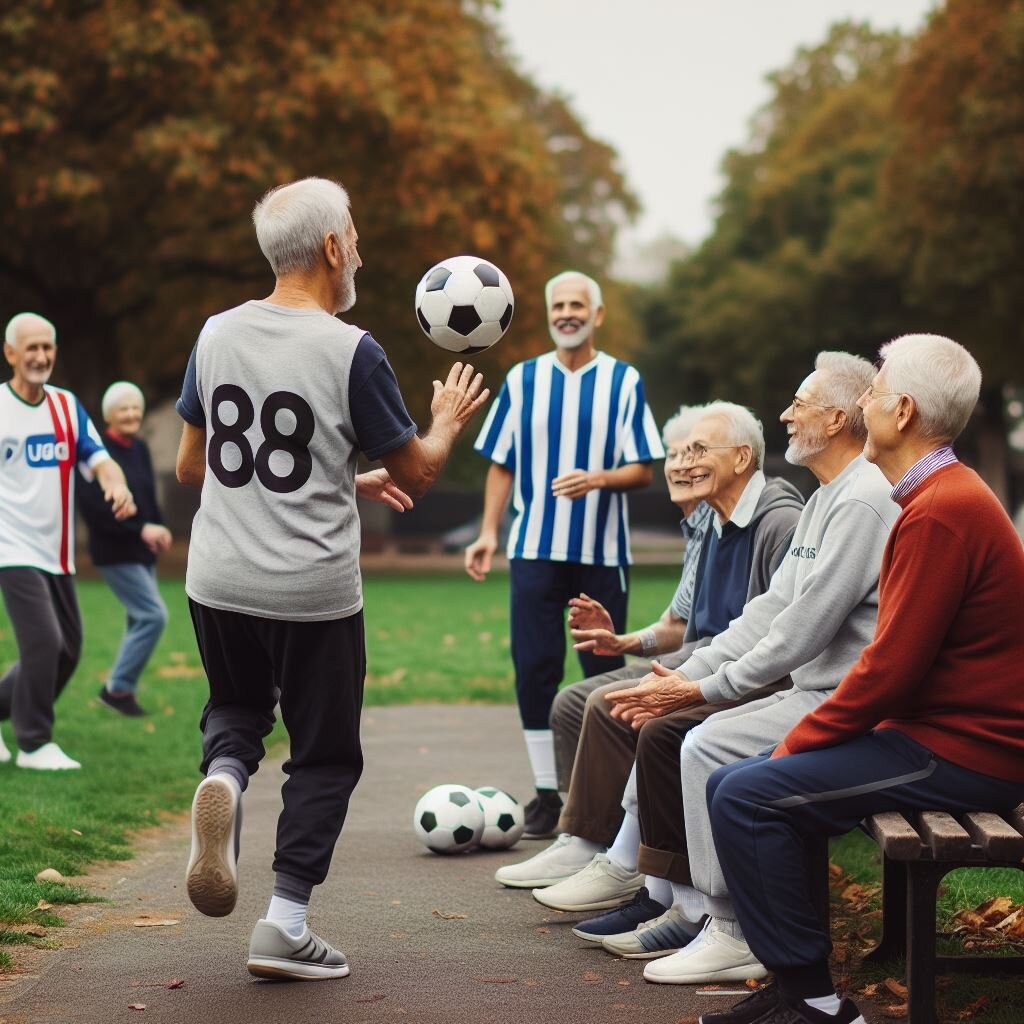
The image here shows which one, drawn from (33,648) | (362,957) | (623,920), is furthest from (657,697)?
(33,648)

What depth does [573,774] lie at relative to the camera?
5.57 m

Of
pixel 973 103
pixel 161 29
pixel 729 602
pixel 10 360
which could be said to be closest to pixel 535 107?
pixel 973 103

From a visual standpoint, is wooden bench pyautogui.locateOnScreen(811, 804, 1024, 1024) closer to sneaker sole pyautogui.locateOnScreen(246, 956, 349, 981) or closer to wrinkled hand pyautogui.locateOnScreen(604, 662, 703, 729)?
wrinkled hand pyautogui.locateOnScreen(604, 662, 703, 729)

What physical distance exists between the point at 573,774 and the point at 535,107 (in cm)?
4141

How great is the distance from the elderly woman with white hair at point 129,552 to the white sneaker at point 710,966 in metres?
6.54

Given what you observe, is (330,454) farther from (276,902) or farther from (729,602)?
(729,602)

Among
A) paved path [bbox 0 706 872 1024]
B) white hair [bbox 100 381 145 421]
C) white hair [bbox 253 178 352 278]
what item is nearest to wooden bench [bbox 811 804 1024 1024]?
paved path [bbox 0 706 872 1024]

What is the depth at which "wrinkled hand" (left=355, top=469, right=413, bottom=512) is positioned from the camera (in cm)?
494

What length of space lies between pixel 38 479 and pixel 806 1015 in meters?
5.58

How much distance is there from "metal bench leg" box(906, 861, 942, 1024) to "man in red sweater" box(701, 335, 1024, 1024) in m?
0.17

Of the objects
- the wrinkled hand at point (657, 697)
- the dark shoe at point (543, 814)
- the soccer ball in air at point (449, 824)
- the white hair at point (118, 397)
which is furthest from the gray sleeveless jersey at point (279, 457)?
the white hair at point (118, 397)

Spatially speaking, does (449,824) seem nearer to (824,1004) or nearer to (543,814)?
(543,814)

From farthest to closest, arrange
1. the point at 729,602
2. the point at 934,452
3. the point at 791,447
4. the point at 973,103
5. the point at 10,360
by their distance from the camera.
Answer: the point at 973,103
the point at 10,360
the point at 729,602
the point at 791,447
the point at 934,452

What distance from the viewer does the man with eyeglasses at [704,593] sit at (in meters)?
Result: 5.35
